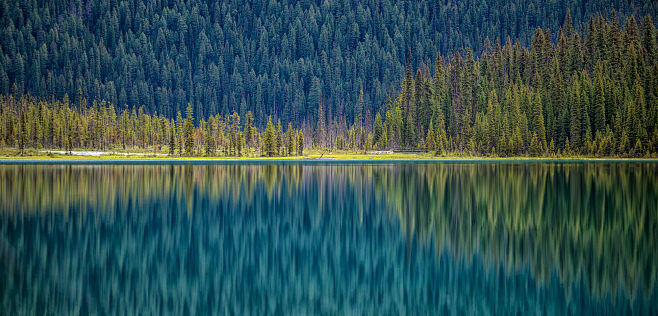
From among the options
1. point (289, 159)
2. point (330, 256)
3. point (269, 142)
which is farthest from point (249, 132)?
point (330, 256)

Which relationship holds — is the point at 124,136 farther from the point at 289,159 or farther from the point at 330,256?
the point at 330,256

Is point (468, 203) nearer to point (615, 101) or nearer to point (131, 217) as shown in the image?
point (131, 217)

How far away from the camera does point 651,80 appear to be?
351ft

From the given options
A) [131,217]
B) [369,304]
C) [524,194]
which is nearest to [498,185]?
[524,194]

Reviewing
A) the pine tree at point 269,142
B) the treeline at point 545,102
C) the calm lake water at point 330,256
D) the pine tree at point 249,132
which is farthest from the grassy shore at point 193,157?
the calm lake water at point 330,256

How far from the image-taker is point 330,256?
1894 cm

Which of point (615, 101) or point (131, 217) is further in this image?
point (615, 101)

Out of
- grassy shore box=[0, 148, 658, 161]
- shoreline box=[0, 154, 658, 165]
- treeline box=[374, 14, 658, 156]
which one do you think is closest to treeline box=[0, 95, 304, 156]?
grassy shore box=[0, 148, 658, 161]

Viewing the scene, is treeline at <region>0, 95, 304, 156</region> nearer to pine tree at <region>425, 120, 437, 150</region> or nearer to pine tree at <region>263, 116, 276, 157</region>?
pine tree at <region>263, 116, 276, 157</region>

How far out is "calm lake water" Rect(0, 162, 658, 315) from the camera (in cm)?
1390

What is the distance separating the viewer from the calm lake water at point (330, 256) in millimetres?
13898

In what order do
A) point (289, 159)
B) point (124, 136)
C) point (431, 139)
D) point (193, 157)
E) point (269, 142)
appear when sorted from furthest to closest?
point (124, 136)
point (269, 142)
point (431, 139)
point (193, 157)
point (289, 159)

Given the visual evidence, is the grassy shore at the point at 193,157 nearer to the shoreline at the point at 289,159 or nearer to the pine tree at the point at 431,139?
the shoreline at the point at 289,159

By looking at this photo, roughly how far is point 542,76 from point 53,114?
119013mm
